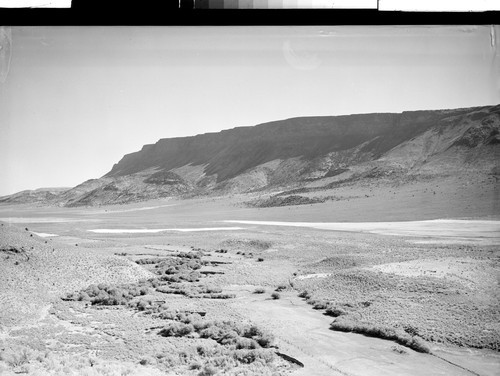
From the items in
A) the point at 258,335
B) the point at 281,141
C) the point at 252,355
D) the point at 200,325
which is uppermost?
the point at 281,141

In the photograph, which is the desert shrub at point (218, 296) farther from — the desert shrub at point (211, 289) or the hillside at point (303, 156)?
the hillside at point (303, 156)

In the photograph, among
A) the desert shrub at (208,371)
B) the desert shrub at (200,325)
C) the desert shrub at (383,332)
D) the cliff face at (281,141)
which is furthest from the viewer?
the cliff face at (281,141)

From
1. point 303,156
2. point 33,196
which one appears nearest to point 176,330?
point 33,196

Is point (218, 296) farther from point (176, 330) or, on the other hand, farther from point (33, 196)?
point (33, 196)

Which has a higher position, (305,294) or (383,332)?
(305,294)

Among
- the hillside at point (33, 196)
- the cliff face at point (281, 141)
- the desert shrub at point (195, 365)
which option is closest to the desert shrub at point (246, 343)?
the desert shrub at point (195, 365)

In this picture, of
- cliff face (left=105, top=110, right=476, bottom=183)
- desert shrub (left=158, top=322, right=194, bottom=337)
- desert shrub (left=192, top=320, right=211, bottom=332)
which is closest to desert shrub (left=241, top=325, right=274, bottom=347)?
desert shrub (left=192, top=320, right=211, bottom=332)

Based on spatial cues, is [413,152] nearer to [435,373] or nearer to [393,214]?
[393,214]
